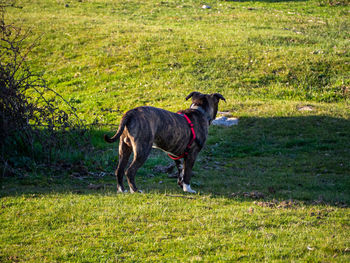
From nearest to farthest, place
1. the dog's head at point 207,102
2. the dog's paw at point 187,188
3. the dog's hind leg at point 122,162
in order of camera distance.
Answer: the dog's hind leg at point 122,162 → the dog's paw at point 187,188 → the dog's head at point 207,102

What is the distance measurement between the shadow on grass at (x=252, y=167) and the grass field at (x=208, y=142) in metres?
0.05

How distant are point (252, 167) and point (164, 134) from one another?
4.50 metres

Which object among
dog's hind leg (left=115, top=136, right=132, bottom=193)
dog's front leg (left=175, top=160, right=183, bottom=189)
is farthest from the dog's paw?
dog's hind leg (left=115, top=136, right=132, bottom=193)

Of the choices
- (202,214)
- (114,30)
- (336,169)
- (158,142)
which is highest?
(114,30)

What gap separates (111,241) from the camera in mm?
5938

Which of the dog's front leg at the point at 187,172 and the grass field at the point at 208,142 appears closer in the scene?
the grass field at the point at 208,142

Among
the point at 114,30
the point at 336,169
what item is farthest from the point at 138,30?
the point at 336,169

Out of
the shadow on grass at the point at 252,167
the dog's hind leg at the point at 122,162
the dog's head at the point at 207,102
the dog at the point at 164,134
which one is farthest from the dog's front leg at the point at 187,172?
the dog's hind leg at the point at 122,162

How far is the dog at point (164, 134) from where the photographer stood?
839 centimetres

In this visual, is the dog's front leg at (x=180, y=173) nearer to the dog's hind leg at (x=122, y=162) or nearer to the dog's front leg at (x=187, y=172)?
the dog's front leg at (x=187, y=172)

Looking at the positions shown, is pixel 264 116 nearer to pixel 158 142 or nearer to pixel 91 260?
pixel 158 142

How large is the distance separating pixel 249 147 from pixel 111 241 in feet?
29.8

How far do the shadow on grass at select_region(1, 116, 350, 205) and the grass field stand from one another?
0.05 m

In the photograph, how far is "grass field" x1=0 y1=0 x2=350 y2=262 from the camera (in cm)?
604
